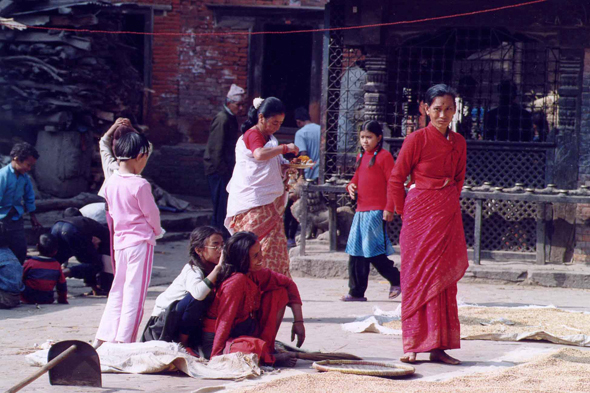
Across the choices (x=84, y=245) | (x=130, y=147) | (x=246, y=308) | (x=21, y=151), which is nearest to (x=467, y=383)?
(x=246, y=308)

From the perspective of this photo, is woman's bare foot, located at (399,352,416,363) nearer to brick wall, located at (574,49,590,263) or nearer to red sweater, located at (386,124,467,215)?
red sweater, located at (386,124,467,215)

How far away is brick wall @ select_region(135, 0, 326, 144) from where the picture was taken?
16688mm

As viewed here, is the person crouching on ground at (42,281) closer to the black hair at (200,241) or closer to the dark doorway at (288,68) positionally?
the black hair at (200,241)

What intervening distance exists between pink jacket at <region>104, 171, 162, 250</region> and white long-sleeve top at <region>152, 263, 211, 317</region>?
33 centimetres

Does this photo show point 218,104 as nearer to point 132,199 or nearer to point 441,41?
point 441,41

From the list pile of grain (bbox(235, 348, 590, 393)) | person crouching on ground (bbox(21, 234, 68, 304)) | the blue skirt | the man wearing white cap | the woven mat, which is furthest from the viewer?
the man wearing white cap

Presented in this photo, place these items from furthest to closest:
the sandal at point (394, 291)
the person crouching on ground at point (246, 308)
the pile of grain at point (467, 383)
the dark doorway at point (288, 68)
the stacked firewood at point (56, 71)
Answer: the dark doorway at point (288, 68) → the stacked firewood at point (56, 71) → the sandal at point (394, 291) → the person crouching on ground at point (246, 308) → the pile of grain at point (467, 383)

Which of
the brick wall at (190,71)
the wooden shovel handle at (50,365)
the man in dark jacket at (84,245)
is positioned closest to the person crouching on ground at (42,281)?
the man in dark jacket at (84,245)

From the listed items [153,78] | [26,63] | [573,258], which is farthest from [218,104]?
[573,258]

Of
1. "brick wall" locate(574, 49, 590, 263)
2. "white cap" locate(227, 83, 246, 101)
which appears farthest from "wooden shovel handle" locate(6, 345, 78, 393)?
"brick wall" locate(574, 49, 590, 263)

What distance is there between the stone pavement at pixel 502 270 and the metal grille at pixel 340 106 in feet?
3.91

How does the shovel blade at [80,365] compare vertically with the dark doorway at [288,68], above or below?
below

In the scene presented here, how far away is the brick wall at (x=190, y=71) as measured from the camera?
54.7 ft

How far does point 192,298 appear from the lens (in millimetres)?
5492
